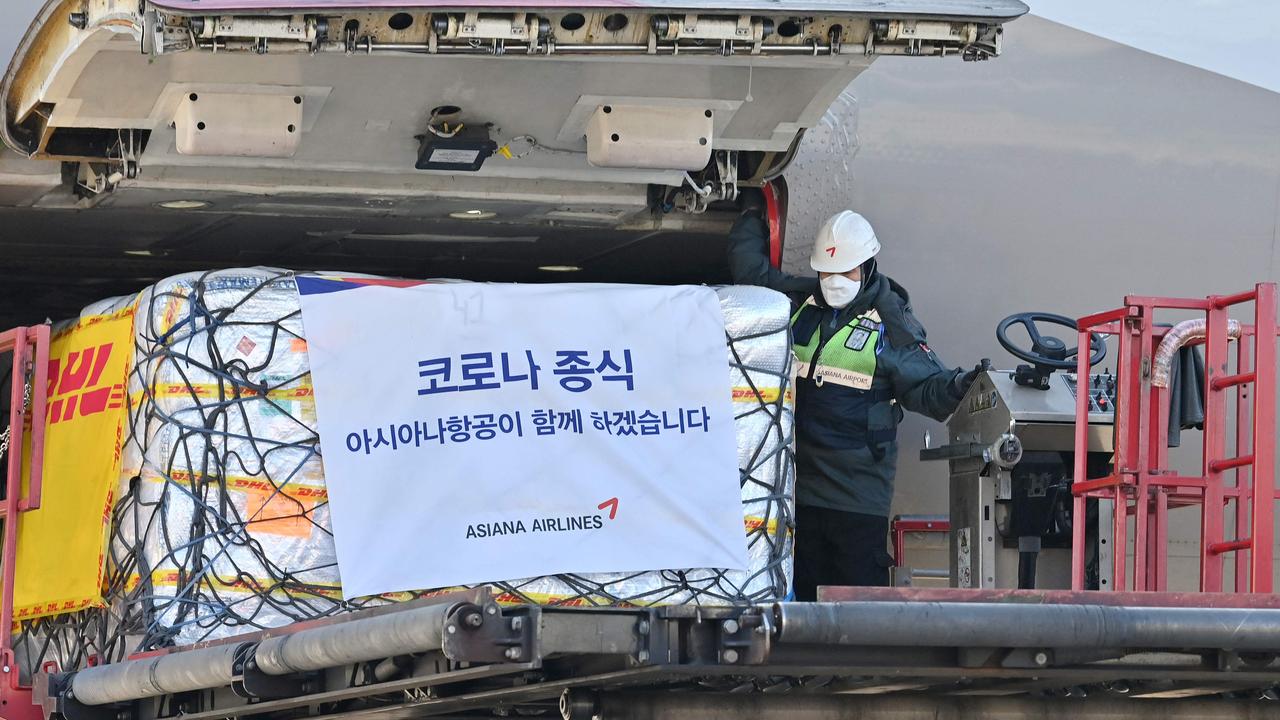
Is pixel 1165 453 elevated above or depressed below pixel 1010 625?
above

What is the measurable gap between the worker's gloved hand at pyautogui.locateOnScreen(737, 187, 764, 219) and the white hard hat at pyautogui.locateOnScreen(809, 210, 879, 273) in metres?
0.38

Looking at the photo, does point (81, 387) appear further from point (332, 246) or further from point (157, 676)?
point (332, 246)

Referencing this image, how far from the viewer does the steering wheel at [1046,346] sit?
22.9ft

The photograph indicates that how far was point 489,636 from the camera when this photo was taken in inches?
163

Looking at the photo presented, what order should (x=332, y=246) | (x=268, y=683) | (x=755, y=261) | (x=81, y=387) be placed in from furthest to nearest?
(x=332, y=246) → (x=755, y=261) → (x=81, y=387) → (x=268, y=683)

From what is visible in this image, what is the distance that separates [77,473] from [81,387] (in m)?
0.31

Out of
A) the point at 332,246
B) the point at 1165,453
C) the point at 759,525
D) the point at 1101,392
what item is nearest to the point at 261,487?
the point at 759,525

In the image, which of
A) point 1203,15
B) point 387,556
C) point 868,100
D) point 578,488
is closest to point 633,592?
point 578,488

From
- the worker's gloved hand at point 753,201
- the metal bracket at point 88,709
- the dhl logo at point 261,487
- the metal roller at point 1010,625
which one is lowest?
the metal bracket at point 88,709

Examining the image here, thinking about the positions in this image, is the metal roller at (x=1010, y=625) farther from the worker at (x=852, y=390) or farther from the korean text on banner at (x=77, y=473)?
the korean text on banner at (x=77, y=473)

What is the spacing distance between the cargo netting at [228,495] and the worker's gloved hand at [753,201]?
180cm

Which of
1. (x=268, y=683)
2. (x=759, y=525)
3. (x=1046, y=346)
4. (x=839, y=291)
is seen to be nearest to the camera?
(x=268, y=683)

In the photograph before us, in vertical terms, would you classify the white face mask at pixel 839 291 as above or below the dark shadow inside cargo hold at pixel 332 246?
below

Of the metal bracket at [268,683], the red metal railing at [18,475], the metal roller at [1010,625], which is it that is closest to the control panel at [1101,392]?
the metal roller at [1010,625]
